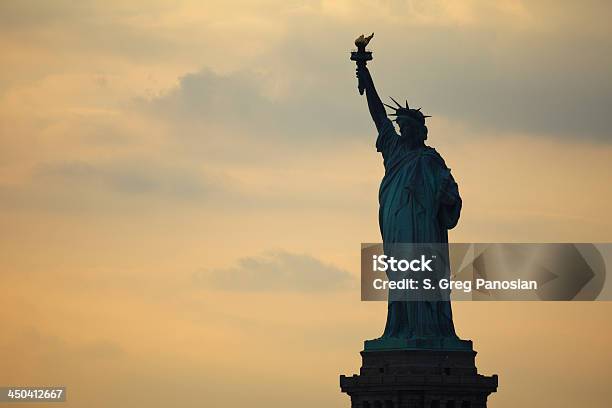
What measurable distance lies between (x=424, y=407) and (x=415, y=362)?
4.31 feet

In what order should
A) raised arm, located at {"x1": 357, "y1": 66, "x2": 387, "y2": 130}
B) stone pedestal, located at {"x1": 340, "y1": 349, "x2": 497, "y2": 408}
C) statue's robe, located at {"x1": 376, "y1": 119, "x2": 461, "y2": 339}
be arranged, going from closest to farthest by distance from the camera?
1. stone pedestal, located at {"x1": 340, "y1": 349, "x2": 497, "y2": 408}
2. statue's robe, located at {"x1": 376, "y1": 119, "x2": 461, "y2": 339}
3. raised arm, located at {"x1": 357, "y1": 66, "x2": 387, "y2": 130}

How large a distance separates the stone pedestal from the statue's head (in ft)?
21.2

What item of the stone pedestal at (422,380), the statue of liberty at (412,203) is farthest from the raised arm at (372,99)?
the stone pedestal at (422,380)

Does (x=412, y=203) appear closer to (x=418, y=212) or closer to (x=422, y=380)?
(x=418, y=212)

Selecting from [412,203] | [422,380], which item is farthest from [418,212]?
[422,380]

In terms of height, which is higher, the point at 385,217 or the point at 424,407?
the point at 385,217

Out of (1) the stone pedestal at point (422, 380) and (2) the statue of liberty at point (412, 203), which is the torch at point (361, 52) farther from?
(1) the stone pedestal at point (422, 380)

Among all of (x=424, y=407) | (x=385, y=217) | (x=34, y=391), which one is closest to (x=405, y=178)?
(x=385, y=217)

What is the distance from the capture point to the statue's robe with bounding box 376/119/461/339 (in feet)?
270

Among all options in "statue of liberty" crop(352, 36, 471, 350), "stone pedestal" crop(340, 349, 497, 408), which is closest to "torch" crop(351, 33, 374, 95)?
"statue of liberty" crop(352, 36, 471, 350)

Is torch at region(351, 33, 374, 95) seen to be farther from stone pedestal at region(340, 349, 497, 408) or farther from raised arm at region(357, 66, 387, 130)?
stone pedestal at region(340, 349, 497, 408)

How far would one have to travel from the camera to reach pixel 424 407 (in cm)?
8125

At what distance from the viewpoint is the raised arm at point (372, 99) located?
3302 inches

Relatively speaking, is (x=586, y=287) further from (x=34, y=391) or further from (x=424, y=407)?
(x=34, y=391)
